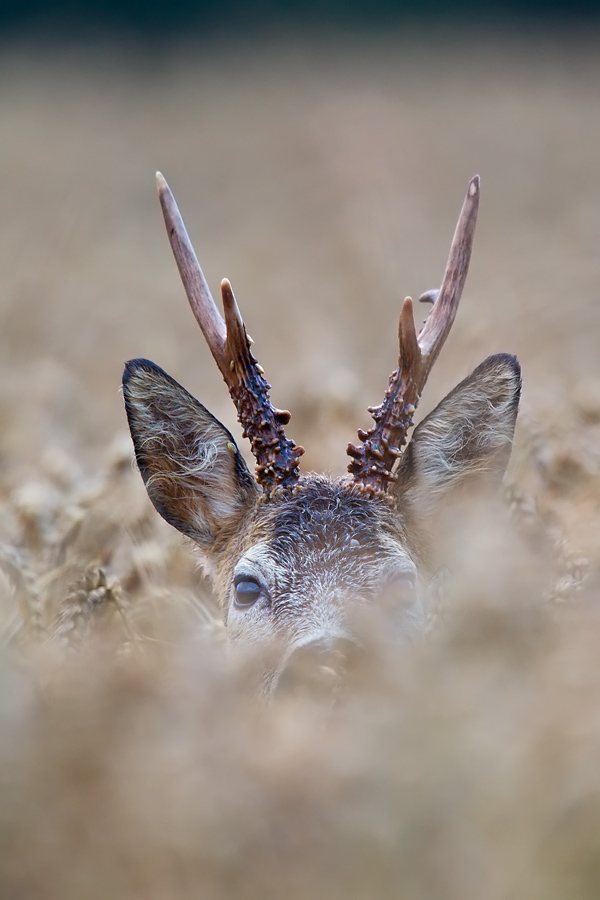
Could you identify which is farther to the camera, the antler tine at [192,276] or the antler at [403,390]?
the antler tine at [192,276]

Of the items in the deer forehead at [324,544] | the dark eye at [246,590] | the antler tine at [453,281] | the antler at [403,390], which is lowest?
the dark eye at [246,590]

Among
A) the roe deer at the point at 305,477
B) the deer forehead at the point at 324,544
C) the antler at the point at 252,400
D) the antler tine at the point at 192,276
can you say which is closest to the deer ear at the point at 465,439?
the roe deer at the point at 305,477

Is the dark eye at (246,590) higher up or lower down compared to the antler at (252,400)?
lower down

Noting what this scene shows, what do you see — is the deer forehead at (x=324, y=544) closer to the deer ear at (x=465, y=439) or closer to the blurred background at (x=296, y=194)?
the deer ear at (x=465, y=439)

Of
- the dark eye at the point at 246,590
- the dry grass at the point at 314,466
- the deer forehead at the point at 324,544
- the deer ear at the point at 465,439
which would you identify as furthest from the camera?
the deer ear at the point at 465,439

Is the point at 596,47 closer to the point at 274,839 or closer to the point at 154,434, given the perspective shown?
the point at 154,434

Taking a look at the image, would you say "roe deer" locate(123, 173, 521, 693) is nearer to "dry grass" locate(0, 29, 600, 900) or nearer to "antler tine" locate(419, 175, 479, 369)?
"antler tine" locate(419, 175, 479, 369)
